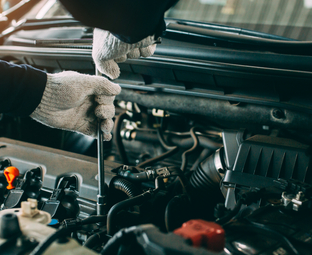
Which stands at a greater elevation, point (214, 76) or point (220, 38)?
point (220, 38)

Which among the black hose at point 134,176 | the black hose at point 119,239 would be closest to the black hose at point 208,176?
the black hose at point 134,176

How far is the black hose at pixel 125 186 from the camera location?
1.00 meters

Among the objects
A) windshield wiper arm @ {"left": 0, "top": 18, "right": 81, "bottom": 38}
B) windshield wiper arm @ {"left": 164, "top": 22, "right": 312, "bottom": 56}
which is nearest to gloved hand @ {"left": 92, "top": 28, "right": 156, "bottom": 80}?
windshield wiper arm @ {"left": 164, "top": 22, "right": 312, "bottom": 56}

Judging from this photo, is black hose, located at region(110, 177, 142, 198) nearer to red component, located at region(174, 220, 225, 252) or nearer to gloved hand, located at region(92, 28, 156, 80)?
gloved hand, located at region(92, 28, 156, 80)

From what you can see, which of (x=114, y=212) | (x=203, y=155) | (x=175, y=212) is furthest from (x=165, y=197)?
(x=203, y=155)

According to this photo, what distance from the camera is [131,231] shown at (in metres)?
0.54

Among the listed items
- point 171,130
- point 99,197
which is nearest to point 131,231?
point 99,197

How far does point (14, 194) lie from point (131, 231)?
76 cm

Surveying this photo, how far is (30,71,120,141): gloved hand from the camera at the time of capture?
3.25 feet

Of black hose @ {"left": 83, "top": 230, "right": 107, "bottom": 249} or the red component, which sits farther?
black hose @ {"left": 83, "top": 230, "right": 107, "bottom": 249}

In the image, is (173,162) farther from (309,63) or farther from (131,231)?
(131,231)

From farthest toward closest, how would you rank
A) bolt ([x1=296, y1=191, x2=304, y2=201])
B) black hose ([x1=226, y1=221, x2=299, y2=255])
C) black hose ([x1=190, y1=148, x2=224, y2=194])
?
black hose ([x1=190, y1=148, x2=224, y2=194]), bolt ([x1=296, y1=191, x2=304, y2=201]), black hose ([x1=226, y1=221, x2=299, y2=255])

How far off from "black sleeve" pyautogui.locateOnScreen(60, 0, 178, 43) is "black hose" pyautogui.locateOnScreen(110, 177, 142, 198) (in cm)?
52

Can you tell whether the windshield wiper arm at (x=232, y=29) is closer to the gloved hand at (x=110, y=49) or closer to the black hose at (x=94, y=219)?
the gloved hand at (x=110, y=49)
